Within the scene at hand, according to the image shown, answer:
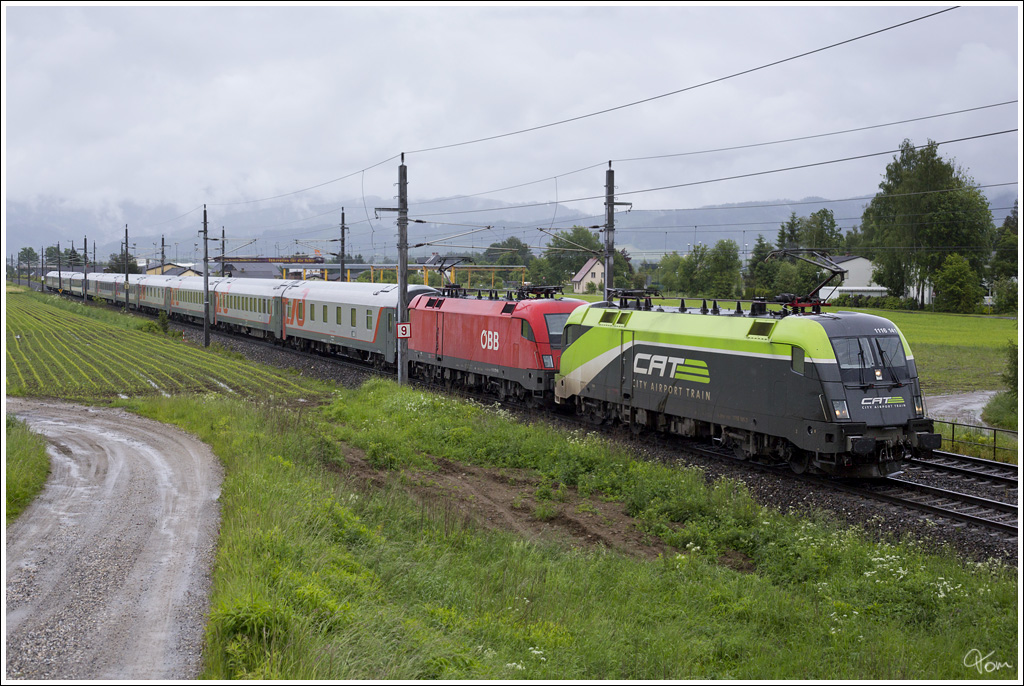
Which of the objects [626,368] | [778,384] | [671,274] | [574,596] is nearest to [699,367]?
[778,384]

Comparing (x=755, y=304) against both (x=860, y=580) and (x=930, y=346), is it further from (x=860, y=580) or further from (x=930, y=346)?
(x=930, y=346)

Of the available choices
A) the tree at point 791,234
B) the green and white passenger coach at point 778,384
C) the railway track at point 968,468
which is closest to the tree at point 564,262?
the green and white passenger coach at point 778,384

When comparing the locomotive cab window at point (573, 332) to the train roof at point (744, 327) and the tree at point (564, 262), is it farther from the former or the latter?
the tree at point (564, 262)

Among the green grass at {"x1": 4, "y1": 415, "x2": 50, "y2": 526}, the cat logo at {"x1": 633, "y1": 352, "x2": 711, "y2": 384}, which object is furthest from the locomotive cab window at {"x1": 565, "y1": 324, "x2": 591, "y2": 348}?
the green grass at {"x1": 4, "y1": 415, "x2": 50, "y2": 526}

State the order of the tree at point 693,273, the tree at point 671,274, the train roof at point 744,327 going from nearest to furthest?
the train roof at point 744,327 → the tree at point 693,273 → the tree at point 671,274

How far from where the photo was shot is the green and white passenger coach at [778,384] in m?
15.4

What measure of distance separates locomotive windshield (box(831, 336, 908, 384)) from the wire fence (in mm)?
4108

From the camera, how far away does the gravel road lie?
24.4 feet

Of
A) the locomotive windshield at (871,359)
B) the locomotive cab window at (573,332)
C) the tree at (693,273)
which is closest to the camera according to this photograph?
the locomotive windshield at (871,359)

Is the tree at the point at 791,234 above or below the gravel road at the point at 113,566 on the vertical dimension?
above

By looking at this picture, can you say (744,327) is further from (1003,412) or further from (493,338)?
(1003,412)

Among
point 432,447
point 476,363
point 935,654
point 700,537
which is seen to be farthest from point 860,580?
point 476,363

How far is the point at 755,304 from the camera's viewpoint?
17.7 metres

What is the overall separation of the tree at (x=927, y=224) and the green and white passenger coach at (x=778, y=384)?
54.3 m
